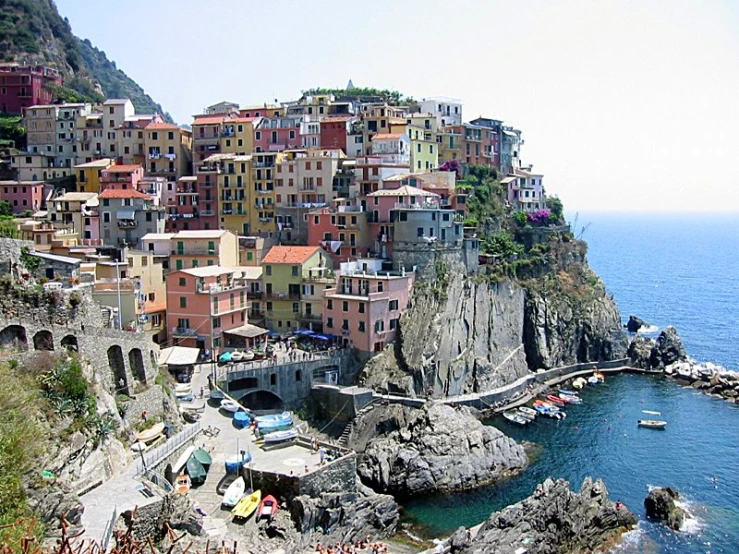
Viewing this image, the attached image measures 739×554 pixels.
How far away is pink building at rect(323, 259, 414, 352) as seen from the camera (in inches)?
2355

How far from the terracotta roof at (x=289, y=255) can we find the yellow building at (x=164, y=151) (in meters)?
22.3

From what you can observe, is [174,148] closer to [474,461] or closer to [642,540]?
[474,461]

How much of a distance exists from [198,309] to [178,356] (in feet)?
19.6

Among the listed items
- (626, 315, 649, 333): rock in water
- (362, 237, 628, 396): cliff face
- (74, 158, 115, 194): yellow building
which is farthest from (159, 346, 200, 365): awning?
(626, 315, 649, 333): rock in water

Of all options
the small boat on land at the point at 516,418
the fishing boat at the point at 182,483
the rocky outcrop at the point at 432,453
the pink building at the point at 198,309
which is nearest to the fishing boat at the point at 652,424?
the small boat on land at the point at 516,418

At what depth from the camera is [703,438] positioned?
194 feet

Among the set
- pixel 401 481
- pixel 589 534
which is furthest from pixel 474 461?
pixel 589 534

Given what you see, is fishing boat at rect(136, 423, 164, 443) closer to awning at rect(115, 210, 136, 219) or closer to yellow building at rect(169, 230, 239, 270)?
yellow building at rect(169, 230, 239, 270)

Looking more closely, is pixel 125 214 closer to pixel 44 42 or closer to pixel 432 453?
pixel 432 453

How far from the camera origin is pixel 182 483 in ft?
129

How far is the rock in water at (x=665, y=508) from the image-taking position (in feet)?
146

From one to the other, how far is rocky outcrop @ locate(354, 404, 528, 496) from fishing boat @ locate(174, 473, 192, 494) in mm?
12736

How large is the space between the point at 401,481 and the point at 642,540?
13.9 m

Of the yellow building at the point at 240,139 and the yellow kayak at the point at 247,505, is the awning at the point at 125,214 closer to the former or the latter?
the yellow building at the point at 240,139
